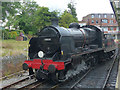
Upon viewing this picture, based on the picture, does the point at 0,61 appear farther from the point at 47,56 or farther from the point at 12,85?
the point at 47,56

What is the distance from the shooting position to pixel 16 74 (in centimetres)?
964

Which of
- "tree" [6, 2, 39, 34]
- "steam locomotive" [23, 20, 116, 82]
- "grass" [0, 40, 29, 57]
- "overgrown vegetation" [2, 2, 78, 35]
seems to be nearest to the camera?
"steam locomotive" [23, 20, 116, 82]

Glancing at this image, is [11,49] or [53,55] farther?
[11,49]

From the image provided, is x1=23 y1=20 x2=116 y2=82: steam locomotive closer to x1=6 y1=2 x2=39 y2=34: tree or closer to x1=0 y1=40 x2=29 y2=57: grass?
x1=0 y1=40 x2=29 y2=57: grass

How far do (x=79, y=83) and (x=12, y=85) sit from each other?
11.3 ft

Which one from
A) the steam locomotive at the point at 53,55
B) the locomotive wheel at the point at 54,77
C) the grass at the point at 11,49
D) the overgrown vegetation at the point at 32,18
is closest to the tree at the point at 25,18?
the overgrown vegetation at the point at 32,18

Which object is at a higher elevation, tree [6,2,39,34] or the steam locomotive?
tree [6,2,39,34]

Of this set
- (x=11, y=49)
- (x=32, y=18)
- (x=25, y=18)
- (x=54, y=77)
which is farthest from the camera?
(x=25, y=18)

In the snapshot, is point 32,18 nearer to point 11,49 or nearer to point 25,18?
point 25,18

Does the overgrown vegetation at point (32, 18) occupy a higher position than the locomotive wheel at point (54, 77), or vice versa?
the overgrown vegetation at point (32, 18)

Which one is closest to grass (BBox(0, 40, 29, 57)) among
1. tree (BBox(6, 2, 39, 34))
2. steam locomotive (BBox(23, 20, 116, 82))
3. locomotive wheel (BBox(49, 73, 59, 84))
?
steam locomotive (BBox(23, 20, 116, 82))

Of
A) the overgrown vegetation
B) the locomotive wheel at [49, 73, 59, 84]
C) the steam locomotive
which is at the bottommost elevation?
the locomotive wheel at [49, 73, 59, 84]

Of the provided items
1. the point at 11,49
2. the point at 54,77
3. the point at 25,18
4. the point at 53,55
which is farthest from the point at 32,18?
the point at 54,77

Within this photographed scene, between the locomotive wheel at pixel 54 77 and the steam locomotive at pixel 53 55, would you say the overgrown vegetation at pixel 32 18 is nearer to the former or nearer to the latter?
the steam locomotive at pixel 53 55
